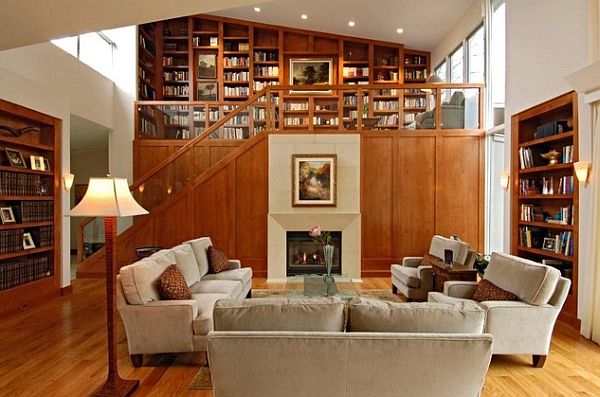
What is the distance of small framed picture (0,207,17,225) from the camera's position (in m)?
5.55

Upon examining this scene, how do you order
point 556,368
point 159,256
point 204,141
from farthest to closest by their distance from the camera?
point 204,141 < point 159,256 < point 556,368

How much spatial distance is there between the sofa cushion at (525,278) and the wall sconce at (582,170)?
1.43 meters

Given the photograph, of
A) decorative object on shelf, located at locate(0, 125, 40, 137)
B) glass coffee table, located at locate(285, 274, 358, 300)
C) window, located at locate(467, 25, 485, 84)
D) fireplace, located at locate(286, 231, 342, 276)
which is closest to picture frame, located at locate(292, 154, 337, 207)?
fireplace, located at locate(286, 231, 342, 276)

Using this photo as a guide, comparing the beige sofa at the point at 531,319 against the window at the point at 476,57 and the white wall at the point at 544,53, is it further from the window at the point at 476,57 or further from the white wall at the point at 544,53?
the window at the point at 476,57

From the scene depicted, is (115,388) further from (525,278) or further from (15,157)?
(15,157)

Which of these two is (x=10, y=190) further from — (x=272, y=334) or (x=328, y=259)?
(x=272, y=334)

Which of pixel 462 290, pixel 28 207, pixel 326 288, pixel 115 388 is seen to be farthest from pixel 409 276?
pixel 28 207

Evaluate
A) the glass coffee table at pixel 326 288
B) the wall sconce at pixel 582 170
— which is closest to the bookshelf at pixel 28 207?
the glass coffee table at pixel 326 288

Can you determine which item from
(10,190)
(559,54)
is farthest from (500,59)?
(10,190)

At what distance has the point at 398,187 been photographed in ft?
27.6

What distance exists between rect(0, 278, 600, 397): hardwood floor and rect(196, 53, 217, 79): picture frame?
7.75 meters

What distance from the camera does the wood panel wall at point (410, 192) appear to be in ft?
27.5

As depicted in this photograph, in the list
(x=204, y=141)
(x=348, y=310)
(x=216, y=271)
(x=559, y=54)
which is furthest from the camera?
(x=204, y=141)

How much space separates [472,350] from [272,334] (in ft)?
3.55
